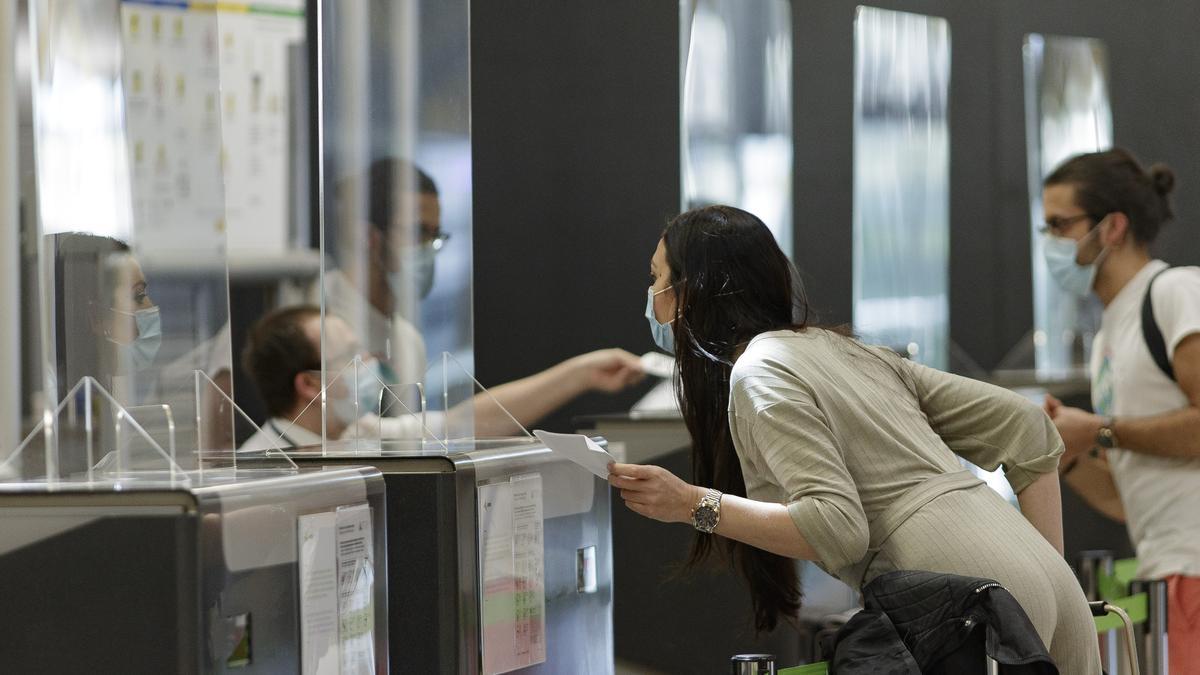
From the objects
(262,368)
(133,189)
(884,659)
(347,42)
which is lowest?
(884,659)

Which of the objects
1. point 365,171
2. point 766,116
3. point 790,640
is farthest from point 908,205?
point 365,171

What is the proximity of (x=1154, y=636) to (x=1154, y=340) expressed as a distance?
2.00 ft

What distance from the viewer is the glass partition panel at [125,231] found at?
5.35 ft

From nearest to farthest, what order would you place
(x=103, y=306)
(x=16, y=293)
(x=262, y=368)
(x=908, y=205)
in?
(x=103, y=306)
(x=16, y=293)
(x=262, y=368)
(x=908, y=205)

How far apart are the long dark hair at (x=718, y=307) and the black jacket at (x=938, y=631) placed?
1.20 feet

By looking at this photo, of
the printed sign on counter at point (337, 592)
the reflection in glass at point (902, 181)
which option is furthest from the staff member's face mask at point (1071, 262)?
the printed sign on counter at point (337, 592)

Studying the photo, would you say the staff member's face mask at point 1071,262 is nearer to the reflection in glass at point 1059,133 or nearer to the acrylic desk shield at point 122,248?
the reflection in glass at point 1059,133

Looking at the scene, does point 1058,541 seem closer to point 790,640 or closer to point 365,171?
point 790,640

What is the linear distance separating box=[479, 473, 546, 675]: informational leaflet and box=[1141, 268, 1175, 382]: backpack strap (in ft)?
5.08

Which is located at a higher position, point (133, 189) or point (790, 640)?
point (133, 189)

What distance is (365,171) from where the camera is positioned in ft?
7.02

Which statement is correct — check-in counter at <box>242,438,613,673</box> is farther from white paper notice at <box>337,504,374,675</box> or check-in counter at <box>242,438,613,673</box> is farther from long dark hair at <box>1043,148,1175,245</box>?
long dark hair at <box>1043,148,1175,245</box>

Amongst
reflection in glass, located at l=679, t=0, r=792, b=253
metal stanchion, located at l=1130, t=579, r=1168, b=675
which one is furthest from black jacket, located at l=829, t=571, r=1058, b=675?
reflection in glass, located at l=679, t=0, r=792, b=253

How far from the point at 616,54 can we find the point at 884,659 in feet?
6.98
